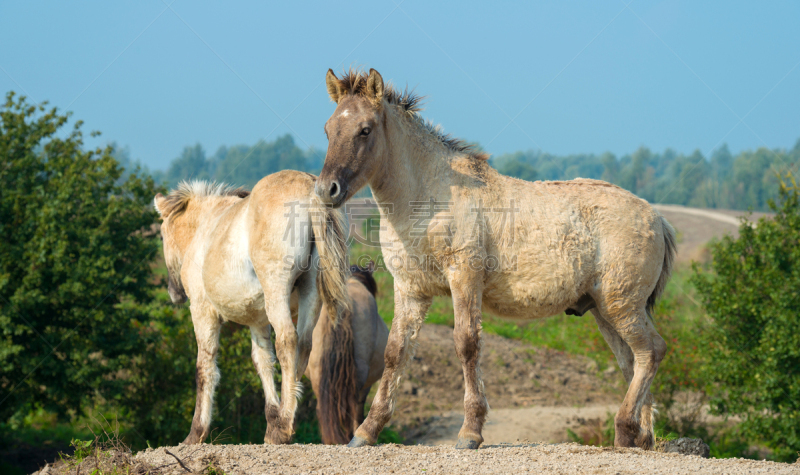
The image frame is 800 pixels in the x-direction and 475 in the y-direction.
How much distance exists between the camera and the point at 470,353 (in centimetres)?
494

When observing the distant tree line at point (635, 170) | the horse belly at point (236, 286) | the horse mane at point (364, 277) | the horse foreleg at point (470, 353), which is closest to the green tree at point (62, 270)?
the horse mane at point (364, 277)

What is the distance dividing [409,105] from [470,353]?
2.26 metres

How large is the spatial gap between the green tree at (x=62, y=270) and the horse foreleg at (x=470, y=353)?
7485mm

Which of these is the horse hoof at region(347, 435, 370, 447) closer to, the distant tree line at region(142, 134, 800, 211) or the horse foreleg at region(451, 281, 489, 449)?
the horse foreleg at region(451, 281, 489, 449)

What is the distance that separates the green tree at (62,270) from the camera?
994 cm

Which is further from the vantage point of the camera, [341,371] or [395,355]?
[341,371]

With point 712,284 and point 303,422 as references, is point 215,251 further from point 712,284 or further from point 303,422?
point 712,284

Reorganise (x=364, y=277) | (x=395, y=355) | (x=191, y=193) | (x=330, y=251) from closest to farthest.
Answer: (x=395, y=355)
(x=330, y=251)
(x=191, y=193)
(x=364, y=277)

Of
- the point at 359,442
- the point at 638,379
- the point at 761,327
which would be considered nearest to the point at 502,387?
the point at 761,327

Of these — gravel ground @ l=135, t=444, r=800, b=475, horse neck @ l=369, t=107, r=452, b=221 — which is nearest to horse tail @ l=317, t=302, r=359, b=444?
gravel ground @ l=135, t=444, r=800, b=475

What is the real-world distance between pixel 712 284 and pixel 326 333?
731 centimetres

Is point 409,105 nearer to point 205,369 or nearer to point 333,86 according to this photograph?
point 333,86

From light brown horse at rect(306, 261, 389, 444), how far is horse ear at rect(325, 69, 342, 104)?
3452 millimetres

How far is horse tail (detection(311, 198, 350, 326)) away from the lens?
5.64m
